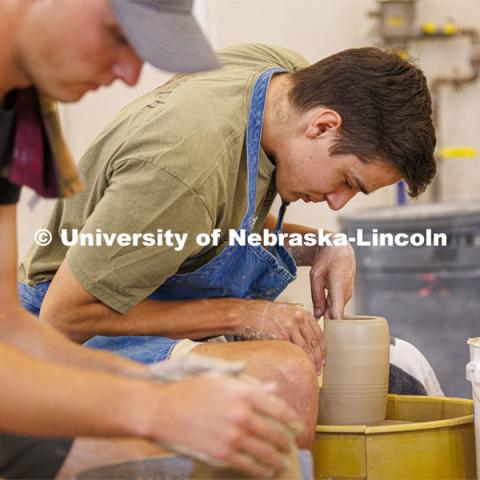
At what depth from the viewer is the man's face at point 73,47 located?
1.12m

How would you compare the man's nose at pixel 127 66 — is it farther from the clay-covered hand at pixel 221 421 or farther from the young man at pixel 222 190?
the young man at pixel 222 190

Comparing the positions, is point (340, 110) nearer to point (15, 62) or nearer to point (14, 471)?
point (15, 62)

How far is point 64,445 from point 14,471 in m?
0.08

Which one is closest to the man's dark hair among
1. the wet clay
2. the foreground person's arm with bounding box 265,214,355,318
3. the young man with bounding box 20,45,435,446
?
the young man with bounding box 20,45,435,446

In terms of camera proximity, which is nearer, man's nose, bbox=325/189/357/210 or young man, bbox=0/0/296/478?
young man, bbox=0/0/296/478

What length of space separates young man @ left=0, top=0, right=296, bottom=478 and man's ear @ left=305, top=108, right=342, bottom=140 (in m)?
0.70

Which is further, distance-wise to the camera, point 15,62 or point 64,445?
point 64,445

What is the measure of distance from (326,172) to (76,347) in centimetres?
80

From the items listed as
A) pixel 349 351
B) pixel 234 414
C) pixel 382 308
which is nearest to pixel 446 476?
pixel 349 351

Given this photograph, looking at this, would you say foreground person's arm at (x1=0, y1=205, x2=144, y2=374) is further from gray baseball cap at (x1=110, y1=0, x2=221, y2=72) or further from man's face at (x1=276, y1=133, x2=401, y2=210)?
man's face at (x1=276, y1=133, x2=401, y2=210)

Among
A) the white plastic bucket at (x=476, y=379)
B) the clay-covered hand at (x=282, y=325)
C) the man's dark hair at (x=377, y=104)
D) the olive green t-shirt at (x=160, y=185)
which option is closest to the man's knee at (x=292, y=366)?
the clay-covered hand at (x=282, y=325)

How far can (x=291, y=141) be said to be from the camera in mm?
1911

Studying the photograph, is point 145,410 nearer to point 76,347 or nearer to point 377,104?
point 76,347

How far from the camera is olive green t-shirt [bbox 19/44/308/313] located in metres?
1.69
